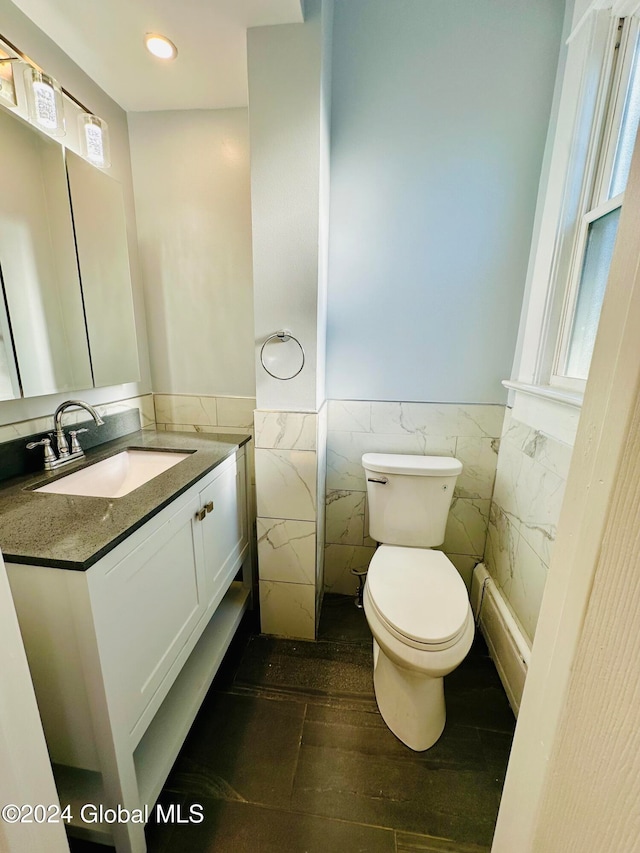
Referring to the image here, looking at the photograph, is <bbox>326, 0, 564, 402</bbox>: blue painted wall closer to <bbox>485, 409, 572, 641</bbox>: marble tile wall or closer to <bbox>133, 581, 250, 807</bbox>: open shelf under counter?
<bbox>485, 409, 572, 641</bbox>: marble tile wall

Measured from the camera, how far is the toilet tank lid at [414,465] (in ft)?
4.87

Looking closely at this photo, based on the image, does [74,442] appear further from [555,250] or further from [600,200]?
[600,200]

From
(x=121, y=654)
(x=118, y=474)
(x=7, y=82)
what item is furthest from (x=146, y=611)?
(x=7, y=82)

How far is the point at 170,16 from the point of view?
1.07 metres

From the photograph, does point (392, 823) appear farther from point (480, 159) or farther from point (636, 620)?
point (480, 159)

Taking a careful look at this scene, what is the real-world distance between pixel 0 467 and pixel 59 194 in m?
0.96

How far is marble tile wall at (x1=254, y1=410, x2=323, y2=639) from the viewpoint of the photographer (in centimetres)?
142

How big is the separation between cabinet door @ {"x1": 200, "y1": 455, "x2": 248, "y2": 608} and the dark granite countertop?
122 mm

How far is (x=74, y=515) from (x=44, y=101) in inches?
52.0

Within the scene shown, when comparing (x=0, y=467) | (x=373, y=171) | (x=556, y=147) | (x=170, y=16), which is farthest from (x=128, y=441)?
(x=556, y=147)

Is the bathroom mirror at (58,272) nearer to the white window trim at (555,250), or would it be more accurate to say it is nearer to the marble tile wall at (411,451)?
the marble tile wall at (411,451)

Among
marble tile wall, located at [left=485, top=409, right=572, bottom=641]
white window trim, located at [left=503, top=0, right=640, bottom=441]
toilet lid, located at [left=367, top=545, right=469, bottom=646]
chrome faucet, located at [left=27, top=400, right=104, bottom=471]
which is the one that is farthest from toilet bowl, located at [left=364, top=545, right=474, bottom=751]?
chrome faucet, located at [left=27, top=400, right=104, bottom=471]

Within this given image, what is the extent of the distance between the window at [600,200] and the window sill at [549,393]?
0.19ft

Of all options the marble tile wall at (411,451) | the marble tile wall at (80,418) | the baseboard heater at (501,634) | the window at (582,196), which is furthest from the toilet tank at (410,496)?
the marble tile wall at (80,418)
